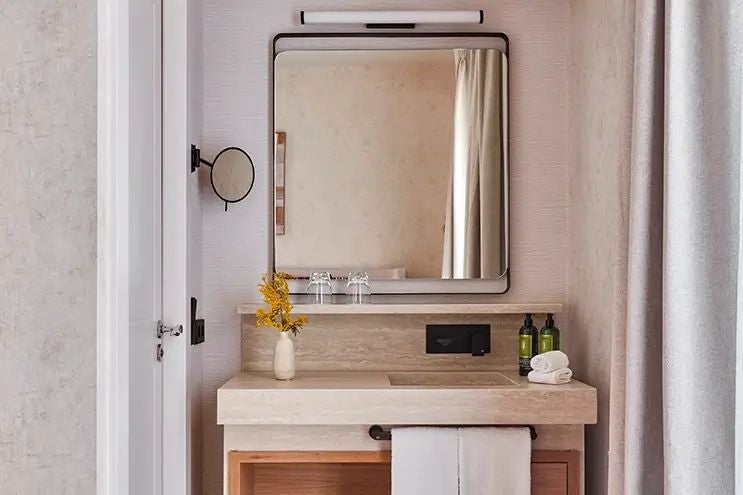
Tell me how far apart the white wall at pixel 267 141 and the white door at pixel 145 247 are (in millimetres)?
442

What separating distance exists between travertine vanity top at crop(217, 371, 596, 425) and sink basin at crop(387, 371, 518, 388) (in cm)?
39

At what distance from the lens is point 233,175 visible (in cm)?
305

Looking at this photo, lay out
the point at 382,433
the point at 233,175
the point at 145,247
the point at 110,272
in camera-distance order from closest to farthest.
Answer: the point at 110,272, the point at 145,247, the point at 382,433, the point at 233,175

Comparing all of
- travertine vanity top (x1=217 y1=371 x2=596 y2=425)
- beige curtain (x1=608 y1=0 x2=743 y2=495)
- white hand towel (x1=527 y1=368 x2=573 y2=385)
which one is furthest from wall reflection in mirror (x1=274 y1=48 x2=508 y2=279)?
beige curtain (x1=608 y1=0 x2=743 y2=495)

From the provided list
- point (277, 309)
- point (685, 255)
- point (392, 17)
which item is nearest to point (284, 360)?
point (277, 309)

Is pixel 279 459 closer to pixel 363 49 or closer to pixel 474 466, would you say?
pixel 474 466

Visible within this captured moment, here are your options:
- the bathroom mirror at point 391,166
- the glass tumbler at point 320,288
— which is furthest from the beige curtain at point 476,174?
the glass tumbler at point 320,288

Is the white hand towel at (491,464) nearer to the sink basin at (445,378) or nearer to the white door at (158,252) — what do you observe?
the sink basin at (445,378)

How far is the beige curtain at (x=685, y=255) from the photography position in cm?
174

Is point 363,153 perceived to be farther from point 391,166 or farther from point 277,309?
point 277,309

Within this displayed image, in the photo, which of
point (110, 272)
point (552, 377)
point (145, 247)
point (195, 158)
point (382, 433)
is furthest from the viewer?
point (195, 158)

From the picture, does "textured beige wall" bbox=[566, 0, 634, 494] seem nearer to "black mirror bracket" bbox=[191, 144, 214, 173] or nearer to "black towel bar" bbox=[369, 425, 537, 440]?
"black towel bar" bbox=[369, 425, 537, 440]

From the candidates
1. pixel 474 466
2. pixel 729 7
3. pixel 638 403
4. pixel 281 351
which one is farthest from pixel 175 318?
pixel 729 7

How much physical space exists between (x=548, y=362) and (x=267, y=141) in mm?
1205
